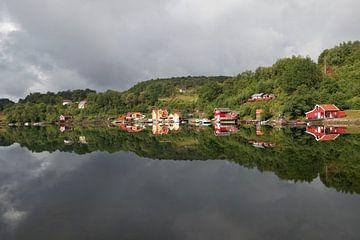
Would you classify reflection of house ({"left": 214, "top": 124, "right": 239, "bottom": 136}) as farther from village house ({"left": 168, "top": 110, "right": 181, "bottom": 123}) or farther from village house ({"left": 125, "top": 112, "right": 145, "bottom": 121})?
village house ({"left": 125, "top": 112, "right": 145, "bottom": 121})

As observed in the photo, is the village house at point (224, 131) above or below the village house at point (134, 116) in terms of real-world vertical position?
below

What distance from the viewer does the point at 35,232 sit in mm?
9938

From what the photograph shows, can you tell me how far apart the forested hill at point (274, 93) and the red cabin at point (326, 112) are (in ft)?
8.66

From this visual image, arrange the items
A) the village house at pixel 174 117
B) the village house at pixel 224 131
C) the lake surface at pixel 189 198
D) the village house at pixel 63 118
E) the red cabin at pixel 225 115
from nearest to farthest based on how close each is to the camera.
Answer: the lake surface at pixel 189 198 → the village house at pixel 224 131 → the red cabin at pixel 225 115 → the village house at pixel 174 117 → the village house at pixel 63 118

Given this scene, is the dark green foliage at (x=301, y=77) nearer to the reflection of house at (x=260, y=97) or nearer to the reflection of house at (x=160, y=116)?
the reflection of house at (x=260, y=97)

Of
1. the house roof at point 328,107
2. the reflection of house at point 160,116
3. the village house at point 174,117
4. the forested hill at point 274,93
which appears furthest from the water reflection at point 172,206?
the reflection of house at point 160,116

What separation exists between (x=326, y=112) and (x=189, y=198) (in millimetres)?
58990

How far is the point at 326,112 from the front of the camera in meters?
65.1

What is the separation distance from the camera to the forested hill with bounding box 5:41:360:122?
71688 millimetres

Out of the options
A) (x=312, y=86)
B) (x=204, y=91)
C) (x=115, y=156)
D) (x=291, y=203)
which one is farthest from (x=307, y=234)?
(x=204, y=91)

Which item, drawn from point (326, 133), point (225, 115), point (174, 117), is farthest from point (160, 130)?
point (174, 117)

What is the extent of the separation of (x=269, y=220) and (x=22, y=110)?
15743 cm

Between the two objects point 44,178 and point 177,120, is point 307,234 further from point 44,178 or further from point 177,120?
point 177,120

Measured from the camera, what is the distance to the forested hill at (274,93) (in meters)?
71.7
